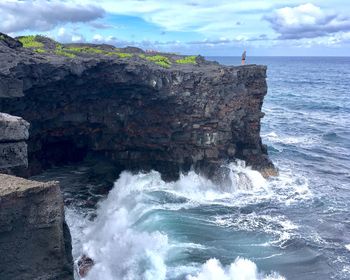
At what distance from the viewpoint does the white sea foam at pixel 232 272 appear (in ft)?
61.4

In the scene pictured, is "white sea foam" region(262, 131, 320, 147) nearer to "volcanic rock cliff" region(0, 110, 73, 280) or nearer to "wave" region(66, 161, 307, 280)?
"wave" region(66, 161, 307, 280)

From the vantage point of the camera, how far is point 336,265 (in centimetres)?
2048

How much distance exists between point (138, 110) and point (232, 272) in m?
13.0

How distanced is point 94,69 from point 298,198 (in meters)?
16.0

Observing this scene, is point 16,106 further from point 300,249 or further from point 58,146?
point 300,249

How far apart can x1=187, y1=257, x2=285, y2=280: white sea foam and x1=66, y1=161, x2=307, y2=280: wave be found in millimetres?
44

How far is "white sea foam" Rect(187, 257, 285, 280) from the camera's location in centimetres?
1872

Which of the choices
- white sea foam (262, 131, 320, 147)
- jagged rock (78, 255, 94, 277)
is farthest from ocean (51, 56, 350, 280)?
white sea foam (262, 131, 320, 147)

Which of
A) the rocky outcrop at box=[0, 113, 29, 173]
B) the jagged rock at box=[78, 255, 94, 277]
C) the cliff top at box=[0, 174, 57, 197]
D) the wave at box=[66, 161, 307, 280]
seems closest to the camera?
the cliff top at box=[0, 174, 57, 197]

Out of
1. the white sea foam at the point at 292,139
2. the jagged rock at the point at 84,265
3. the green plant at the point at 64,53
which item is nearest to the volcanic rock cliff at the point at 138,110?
the green plant at the point at 64,53

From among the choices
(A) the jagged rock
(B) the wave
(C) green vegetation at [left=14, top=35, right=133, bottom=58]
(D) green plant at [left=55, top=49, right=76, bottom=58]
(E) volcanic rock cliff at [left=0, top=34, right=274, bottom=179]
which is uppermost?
(C) green vegetation at [left=14, top=35, right=133, bottom=58]

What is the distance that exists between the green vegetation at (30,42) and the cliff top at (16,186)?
2243 cm

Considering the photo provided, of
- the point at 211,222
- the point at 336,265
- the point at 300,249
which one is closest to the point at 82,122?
the point at 211,222

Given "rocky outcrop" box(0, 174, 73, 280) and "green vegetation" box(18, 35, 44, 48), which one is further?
"green vegetation" box(18, 35, 44, 48)
